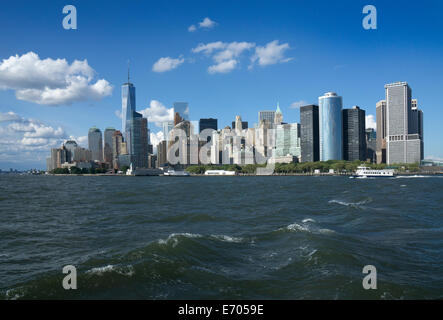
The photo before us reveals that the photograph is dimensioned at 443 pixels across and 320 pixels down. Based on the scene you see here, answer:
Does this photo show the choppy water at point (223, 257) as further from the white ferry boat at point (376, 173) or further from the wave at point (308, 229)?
the white ferry boat at point (376, 173)

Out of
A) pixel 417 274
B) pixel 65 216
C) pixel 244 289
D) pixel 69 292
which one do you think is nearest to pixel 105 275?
pixel 69 292

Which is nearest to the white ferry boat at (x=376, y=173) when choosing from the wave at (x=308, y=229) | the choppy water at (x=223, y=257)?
the choppy water at (x=223, y=257)

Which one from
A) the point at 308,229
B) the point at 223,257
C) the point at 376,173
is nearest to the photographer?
the point at 223,257

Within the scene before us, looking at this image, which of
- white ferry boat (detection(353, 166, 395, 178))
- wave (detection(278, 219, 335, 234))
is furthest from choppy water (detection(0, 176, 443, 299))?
white ferry boat (detection(353, 166, 395, 178))

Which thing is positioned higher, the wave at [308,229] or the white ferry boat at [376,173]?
the wave at [308,229]

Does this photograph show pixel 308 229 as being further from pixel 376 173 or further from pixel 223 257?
pixel 376 173

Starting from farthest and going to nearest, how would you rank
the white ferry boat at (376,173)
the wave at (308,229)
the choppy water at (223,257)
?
the white ferry boat at (376,173), the wave at (308,229), the choppy water at (223,257)

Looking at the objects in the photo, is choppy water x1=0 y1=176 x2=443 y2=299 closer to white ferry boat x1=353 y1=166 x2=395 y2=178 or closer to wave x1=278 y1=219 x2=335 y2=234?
wave x1=278 y1=219 x2=335 y2=234

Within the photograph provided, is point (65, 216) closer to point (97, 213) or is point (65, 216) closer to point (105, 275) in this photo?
point (97, 213)

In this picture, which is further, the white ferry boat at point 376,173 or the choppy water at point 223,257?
the white ferry boat at point 376,173

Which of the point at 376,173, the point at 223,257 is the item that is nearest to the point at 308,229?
the point at 223,257

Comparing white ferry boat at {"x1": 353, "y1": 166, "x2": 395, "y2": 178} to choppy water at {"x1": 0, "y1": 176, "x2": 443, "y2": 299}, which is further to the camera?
white ferry boat at {"x1": 353, "y1": 166, "x2": 395, "y2": 178}

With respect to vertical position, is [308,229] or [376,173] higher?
[308,229]
